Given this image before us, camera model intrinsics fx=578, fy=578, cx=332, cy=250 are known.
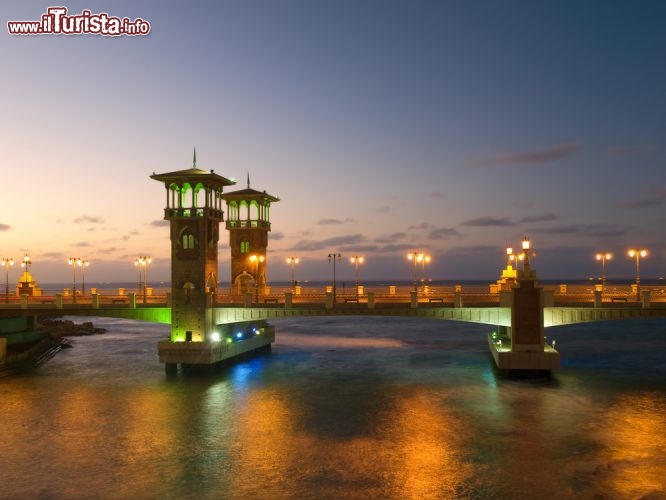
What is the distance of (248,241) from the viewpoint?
58719mm

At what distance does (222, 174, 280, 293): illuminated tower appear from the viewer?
58.4 metres

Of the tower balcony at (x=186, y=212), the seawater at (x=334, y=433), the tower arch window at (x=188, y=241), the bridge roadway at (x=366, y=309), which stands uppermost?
the tower balcony at (x=186, y=212)

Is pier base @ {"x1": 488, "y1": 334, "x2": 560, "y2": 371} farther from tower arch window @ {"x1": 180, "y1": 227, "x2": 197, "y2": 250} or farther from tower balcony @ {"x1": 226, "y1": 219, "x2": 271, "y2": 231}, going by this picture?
tower balcony @ {"x1": 226, "y1": 219, "x2": 271, "y2": 231}

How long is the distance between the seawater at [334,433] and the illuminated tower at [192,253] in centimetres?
449

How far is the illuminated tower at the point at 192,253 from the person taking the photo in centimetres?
4566

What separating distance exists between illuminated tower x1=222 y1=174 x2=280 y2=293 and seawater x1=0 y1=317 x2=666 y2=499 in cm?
1002

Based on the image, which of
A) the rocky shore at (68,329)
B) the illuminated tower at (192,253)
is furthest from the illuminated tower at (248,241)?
the rocky shore at (68,329)

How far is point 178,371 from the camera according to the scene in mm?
47094

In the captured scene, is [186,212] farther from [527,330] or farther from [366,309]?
[527,330]

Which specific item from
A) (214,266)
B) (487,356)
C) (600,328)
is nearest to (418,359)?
(487,356)

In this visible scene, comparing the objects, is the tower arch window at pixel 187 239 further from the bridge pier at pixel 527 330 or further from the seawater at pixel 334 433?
the bridge pier at pixel 527 330

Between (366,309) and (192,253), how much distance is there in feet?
48.1

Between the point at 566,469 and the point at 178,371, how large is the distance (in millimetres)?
32350

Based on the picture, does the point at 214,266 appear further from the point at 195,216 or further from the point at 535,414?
the point at 535,414
